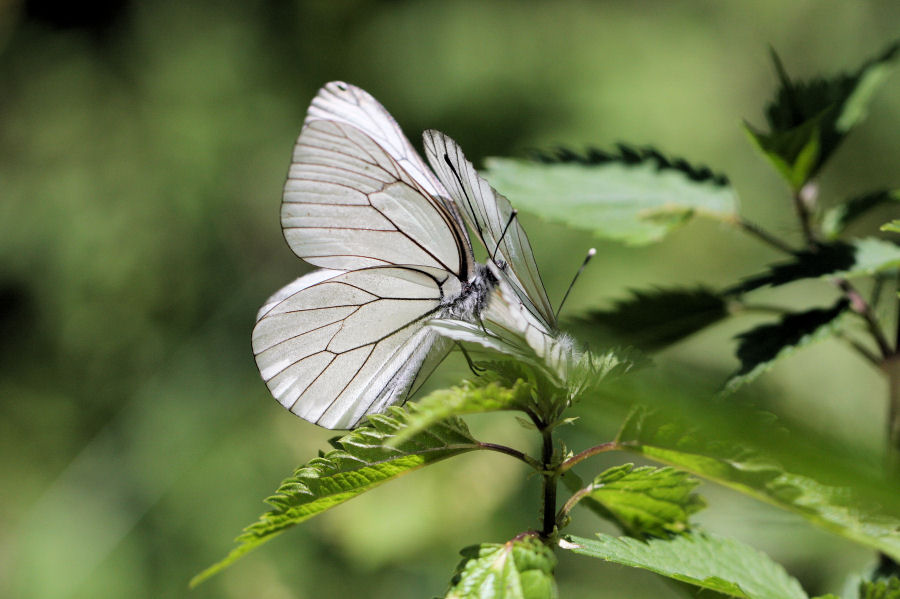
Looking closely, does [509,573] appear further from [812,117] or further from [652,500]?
[812,117]

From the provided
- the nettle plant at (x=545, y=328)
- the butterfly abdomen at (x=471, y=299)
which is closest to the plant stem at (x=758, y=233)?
the nettle plant at (x=545, y=328)

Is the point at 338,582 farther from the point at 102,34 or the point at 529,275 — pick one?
the point at 102,34

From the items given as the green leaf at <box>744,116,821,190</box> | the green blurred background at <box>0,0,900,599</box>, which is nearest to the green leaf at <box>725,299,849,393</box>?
the green leaf at <box>744,116,821,190</box>

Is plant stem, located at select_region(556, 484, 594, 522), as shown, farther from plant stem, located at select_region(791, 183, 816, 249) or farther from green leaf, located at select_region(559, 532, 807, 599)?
plant stem, located at select_region(791, 183, 816, 249)

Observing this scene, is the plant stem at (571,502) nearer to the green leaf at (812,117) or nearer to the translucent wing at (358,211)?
the translucent wing at (358,211)

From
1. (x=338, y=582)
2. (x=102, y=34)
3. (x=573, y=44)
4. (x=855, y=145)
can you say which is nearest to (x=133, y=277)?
(x=102, y=34)

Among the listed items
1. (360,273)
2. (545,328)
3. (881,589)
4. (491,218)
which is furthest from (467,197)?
(881,589)
